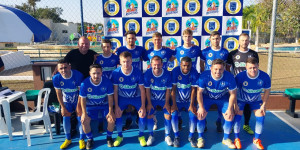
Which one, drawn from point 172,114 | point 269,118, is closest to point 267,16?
point 269,118

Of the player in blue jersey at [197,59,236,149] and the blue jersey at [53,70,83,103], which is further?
the blue jersey at [53,70,83,103]

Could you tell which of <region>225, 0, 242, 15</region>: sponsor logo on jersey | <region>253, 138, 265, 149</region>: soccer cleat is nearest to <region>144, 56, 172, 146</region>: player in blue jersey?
<region>253, 138, 265, 149</region>: soccer cleat

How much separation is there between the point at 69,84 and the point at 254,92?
10.2 feet

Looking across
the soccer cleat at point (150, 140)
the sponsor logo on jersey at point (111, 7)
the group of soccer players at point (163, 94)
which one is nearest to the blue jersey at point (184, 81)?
the group of soccer players at point (163, 94)

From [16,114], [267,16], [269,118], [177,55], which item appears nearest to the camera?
[177,55]

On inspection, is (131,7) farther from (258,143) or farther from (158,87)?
(258,143)

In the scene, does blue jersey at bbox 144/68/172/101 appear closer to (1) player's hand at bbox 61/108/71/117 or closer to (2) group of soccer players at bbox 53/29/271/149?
(2) group of soccer players at bbox 53/29/271/149

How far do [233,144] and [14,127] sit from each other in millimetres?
4320

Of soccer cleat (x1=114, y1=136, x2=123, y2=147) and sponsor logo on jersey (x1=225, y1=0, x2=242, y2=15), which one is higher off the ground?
sponsor logo on jersey (x1=225, y1=0, x2=242, y2=15)

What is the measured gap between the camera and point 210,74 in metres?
3.47

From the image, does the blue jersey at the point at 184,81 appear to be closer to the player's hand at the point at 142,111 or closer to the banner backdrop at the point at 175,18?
the player's hand at the point at 142,111

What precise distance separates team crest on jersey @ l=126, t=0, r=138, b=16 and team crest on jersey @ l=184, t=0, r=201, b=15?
118 cm

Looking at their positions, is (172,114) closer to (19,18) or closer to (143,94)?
(143,94)

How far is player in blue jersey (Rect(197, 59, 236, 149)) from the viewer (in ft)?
11.1
